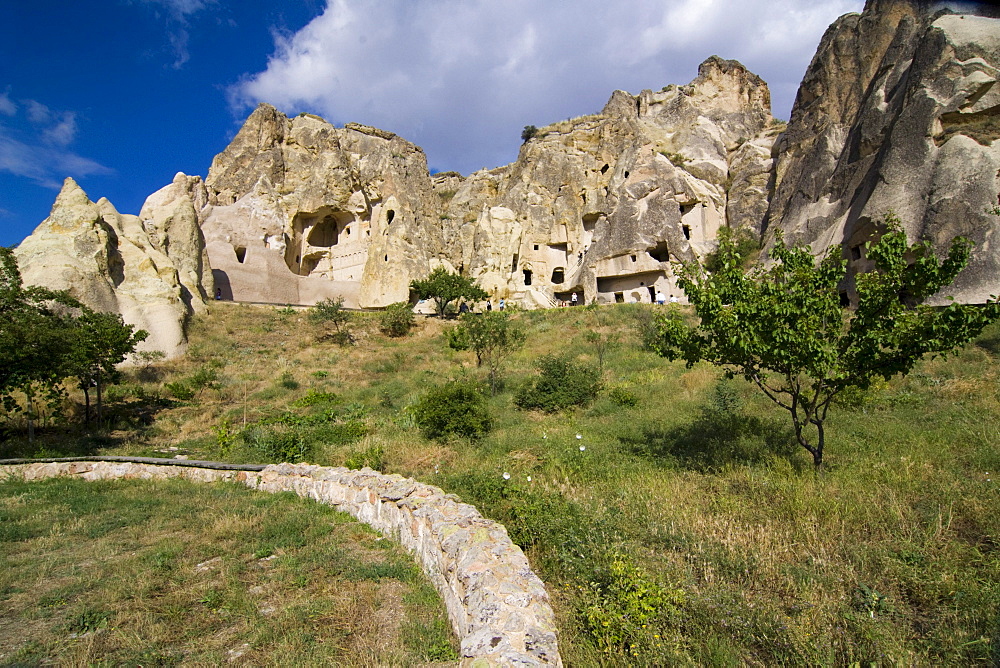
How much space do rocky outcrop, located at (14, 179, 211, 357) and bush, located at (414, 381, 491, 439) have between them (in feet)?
46.5

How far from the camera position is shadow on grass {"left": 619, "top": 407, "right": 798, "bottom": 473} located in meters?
6.46

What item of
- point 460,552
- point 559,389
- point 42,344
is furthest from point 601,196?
point 460,552

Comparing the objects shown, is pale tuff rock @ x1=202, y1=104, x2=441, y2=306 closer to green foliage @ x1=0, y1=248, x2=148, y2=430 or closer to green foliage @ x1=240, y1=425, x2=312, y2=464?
green foliage @ x1=0, y1=248, x2=148, y2=430

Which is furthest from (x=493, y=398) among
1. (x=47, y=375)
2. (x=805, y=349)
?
(x=47, y=375)

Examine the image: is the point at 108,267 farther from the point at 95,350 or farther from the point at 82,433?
the point at 82,433

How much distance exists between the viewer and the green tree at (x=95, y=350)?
1159 cm

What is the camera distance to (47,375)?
34.9 ft

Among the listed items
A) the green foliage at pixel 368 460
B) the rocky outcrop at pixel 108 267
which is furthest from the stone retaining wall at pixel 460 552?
the rocky outcrop at pixel 108 267

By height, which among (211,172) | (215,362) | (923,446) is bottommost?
(923,446)

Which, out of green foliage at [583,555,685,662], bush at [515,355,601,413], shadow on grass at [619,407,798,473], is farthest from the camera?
bush at [515,355,601,413]

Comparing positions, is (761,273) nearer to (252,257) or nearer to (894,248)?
(894,248)

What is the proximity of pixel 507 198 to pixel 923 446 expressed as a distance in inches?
1242

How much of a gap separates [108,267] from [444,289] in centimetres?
1540

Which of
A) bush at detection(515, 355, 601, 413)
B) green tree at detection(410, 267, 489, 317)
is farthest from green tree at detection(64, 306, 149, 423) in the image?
green tree at detection(410, 267, 489, 317)
